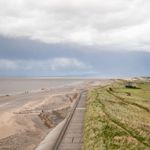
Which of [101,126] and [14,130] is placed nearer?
[101,126]

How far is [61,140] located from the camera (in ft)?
98.1

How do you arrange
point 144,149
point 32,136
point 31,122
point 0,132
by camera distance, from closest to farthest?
point 144,149 → point 32,136 → point 0,132 → point 31,122

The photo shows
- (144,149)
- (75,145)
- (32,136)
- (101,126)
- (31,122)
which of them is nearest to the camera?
(144,149)

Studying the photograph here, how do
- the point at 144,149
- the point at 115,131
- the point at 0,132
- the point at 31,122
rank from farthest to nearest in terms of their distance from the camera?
the point at 31,122 → the point at 0,132 → the point at 115,131 → the point at 144,149

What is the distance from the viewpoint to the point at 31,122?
157 ft

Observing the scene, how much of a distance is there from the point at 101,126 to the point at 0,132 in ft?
47.8

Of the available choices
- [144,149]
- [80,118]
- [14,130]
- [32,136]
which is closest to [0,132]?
[14,130]

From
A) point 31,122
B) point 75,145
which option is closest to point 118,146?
point 75,145

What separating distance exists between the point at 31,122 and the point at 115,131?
68.6 feet

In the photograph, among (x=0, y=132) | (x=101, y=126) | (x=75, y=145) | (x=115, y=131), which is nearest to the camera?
(x=75, y=145)

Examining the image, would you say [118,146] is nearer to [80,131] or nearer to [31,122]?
[80,131]

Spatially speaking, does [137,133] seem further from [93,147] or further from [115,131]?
[93,147]

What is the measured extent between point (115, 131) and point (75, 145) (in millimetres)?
3815

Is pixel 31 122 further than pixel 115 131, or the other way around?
pixel 31 122
